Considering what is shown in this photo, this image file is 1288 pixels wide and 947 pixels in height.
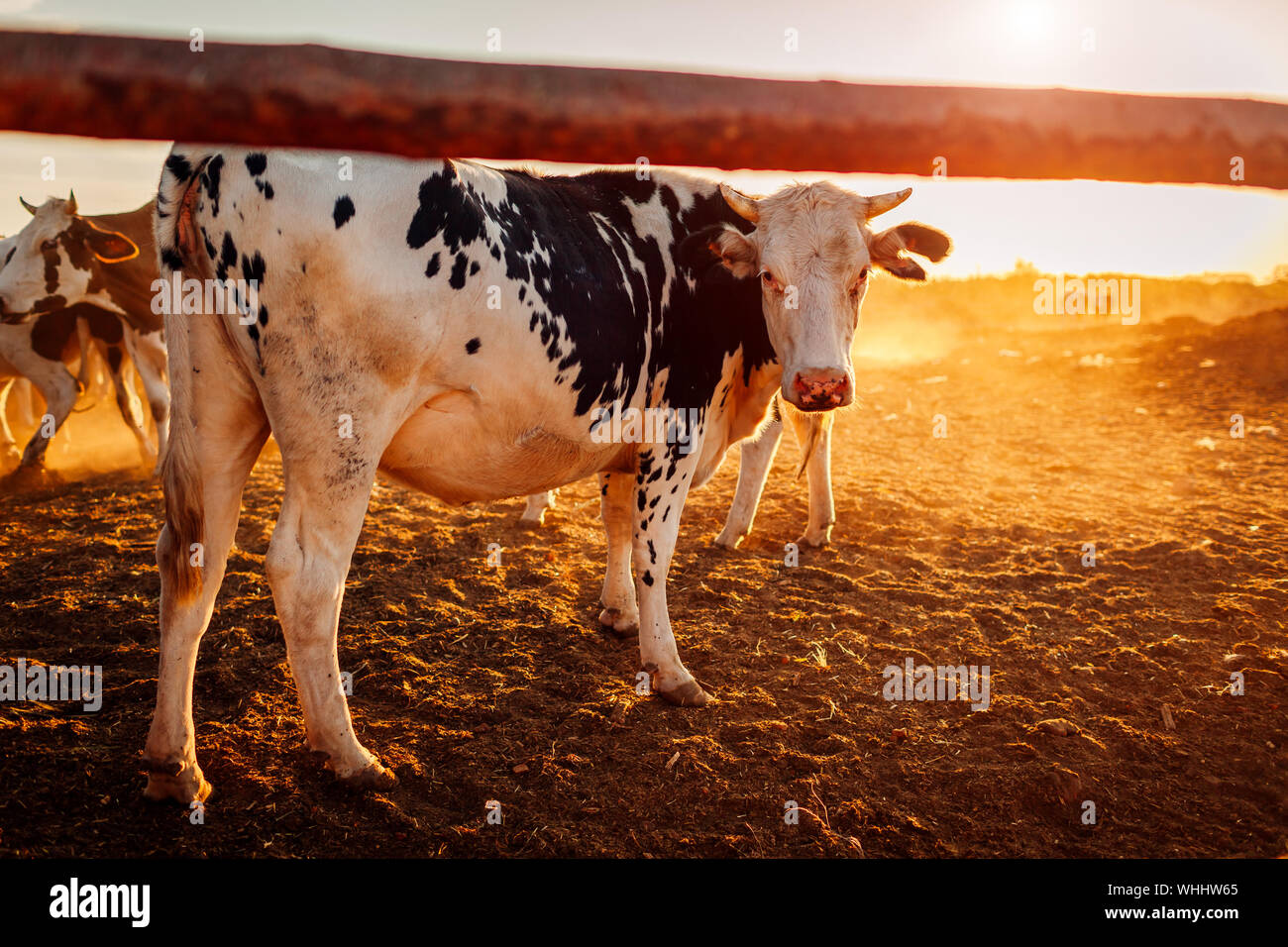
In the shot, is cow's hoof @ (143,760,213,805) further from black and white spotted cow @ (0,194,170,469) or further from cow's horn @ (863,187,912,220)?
black and white spotted cow @ (0,194,170,469)

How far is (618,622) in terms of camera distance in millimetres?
5230

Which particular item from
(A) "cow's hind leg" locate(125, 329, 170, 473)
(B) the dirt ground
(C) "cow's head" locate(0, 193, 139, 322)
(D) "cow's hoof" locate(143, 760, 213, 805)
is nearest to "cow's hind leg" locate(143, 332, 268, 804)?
(D) "cow's hoof" locate(143, 760, 213, 805)

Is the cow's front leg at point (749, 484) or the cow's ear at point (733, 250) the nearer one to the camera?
the cow's ear at point (733, 250)

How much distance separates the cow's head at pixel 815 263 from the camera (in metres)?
4.14

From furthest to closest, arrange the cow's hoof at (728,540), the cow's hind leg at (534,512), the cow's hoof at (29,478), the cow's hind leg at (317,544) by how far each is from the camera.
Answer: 1. the cow's hoof at (29,478)
2. the cow's hind leg at (534,512)
3. the cow's hoof at (728,540)
4. the cow's hind leg at (317,544)

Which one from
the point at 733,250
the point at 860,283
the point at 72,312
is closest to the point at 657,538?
the point at 733,250

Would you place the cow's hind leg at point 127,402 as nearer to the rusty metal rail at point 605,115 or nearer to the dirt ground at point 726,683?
the dirt ground at point 726,683

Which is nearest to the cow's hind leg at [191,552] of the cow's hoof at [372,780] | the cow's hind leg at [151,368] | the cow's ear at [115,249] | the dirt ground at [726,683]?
the dirt ground at [726,683]

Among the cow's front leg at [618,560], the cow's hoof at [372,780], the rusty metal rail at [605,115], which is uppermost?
the rusty metal rail at [605,115]

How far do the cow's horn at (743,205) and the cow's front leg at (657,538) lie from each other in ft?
3.98

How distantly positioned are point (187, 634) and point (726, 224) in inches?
122
